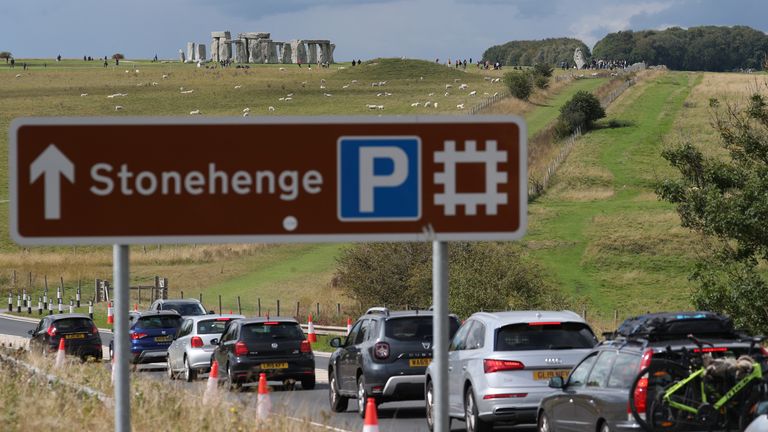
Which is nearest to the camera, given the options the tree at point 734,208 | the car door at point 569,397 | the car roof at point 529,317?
the car door at point 569,397

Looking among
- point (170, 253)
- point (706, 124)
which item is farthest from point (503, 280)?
point (706, 124)

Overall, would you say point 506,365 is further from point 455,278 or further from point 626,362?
point 455,278

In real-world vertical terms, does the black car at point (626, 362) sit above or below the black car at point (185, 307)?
above

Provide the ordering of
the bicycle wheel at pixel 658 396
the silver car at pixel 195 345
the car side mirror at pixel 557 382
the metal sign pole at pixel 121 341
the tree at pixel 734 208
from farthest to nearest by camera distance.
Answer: the silver car at pixel 195 345 < the tree at pixel 734 208 < the car side mirror at pixel 557 382 < the bicycle wheel at pixel 658 396 < the metal sign pole at pixel 121 341

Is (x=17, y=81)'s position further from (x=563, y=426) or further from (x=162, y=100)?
(x=563, y=426)

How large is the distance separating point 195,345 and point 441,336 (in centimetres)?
2388

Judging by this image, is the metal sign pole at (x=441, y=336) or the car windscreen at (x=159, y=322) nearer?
the metal sign pole at (x=441, y=336)

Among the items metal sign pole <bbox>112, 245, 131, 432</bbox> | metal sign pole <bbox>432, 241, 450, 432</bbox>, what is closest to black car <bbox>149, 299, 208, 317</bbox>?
metal sign pole <bbox>112, 245, 131, 432</bbox>

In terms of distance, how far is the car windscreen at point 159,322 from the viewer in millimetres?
35438

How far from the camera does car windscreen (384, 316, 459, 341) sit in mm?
21359

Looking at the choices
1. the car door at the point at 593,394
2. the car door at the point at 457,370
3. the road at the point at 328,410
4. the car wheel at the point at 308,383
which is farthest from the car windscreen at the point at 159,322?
the car door at the point at 593,394

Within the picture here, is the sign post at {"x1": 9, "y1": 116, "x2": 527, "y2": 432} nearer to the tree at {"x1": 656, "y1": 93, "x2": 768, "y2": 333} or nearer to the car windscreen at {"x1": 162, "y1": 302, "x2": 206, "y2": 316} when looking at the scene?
the tree at {"x1": 656, "y1": 93, "x2": 768, "y2": 333}

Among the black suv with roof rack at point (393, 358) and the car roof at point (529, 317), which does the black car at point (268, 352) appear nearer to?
the black suv with roof rack at point (393, 358)

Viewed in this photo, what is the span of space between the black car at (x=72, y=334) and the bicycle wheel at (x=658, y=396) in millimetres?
23554
